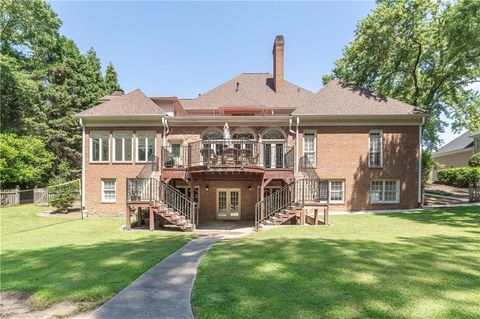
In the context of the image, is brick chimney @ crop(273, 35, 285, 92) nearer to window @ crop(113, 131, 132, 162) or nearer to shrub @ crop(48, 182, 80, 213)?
window @ crop(113, 131, 132, 162)

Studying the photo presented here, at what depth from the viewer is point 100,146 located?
680 inches

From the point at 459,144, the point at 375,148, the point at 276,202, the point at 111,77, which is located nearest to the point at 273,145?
the point at 276,202

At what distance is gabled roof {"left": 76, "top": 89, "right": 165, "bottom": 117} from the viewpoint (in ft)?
55.4

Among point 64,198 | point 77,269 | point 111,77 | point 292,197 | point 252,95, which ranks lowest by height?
point 77,269

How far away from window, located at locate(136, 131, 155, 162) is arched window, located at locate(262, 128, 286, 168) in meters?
7.08

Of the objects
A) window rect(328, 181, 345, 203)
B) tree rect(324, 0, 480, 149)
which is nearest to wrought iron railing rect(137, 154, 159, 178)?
window rect(328, 181, 345, 203)

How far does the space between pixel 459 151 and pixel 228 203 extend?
29225 millimetres

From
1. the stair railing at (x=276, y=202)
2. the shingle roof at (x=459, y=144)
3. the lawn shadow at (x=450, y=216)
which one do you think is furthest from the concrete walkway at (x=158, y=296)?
the shingle roof at (x=459, y=144)

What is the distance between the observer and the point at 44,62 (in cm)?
3038

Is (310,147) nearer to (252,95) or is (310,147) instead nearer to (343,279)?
(252,95)

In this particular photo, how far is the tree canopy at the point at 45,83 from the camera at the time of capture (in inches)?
994

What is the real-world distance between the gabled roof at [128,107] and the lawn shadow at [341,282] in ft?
40.7

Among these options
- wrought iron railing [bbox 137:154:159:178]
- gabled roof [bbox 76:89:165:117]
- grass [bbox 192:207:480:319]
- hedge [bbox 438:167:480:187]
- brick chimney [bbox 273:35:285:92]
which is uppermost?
brick chimney [bbox 273:35:285:92]

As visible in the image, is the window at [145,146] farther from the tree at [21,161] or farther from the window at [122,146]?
the tree at [21,161]
